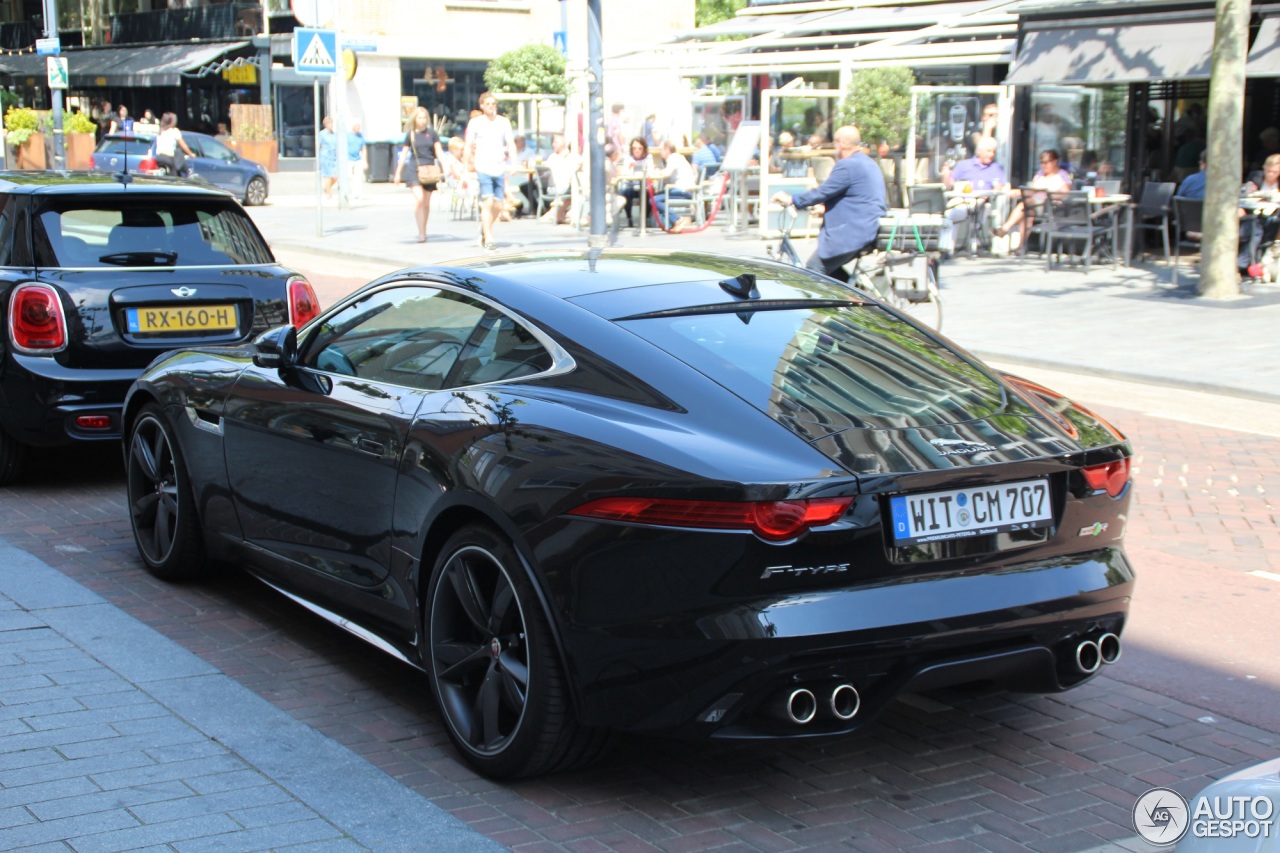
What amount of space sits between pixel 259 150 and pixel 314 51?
22.9m

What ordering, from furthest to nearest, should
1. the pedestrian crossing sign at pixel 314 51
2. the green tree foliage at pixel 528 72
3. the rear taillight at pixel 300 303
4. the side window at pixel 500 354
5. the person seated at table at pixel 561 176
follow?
the green tree foliage at pixel 528 72 → the person seated at table at pixel 561 176 → the pedestrian crossing sign at pixel 314 51 → the rear taillight at pixel 300 303 → the side window at pixel 500 354

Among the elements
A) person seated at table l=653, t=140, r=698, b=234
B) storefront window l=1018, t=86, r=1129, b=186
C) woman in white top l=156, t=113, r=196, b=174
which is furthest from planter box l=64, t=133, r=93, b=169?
storefront window l=1018, t=86, r=1129, b=186

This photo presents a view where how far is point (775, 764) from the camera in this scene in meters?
4.18

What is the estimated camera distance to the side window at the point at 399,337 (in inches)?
178

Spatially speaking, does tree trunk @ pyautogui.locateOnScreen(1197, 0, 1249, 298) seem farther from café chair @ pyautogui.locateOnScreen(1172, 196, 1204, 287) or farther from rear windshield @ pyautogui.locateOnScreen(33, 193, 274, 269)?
rear windshield @ pyautogui.locateOnScreen(33, 193, 274, 269)

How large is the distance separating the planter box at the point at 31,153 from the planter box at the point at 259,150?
7498 millimetres

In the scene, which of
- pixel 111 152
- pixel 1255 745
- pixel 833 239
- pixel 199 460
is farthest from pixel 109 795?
pixel 111 152

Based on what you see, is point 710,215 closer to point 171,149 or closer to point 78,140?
point 171,149

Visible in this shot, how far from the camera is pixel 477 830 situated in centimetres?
371

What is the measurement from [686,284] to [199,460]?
2151mm

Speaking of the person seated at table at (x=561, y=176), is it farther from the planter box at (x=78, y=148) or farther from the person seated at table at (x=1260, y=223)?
the planter box at (x=78, y=148)

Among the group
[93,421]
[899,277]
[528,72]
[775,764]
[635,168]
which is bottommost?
[775,764]

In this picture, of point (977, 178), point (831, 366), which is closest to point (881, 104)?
point (977, 178)

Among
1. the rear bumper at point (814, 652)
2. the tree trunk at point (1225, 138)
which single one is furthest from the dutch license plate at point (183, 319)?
the tree trunk at point (1225, 138)
